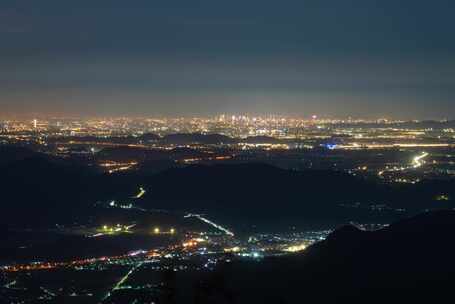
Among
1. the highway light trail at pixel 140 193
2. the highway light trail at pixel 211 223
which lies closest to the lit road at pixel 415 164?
the highway light trail at pixel 140 193

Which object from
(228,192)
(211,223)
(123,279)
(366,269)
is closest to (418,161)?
(228,192)

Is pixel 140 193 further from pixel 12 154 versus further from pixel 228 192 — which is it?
pixel 12 154

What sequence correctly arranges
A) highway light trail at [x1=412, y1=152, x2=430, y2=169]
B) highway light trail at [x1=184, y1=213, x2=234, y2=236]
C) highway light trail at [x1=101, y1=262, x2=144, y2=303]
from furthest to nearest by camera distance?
highway light trail at [x1=412, y1=152, x2=430, y2=169]
highway light trail at [x1=184, y1=213, x2=234, y2=236]
highway light trail at [x1=101, y1=262, x2=144, y2=303]

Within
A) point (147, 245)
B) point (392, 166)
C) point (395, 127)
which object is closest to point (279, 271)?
point (147, 245)

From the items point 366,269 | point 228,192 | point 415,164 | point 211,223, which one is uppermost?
point 415,164

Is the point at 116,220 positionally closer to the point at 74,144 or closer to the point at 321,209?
the point at 321,209

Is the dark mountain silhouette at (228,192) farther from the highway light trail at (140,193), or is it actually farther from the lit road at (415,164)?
the lit road at (415,164)

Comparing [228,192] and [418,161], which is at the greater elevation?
[418,161]

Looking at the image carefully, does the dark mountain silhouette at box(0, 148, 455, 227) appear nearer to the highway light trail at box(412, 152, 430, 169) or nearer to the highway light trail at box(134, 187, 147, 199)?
the highway light trail at box(134, 187, 147, 199)

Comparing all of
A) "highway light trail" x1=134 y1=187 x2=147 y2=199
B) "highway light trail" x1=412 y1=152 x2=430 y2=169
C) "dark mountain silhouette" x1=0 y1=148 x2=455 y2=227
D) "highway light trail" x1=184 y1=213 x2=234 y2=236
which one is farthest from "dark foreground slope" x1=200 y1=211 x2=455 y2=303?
"highway light trail" x1=412 y1=152 x2=430 y2=169
